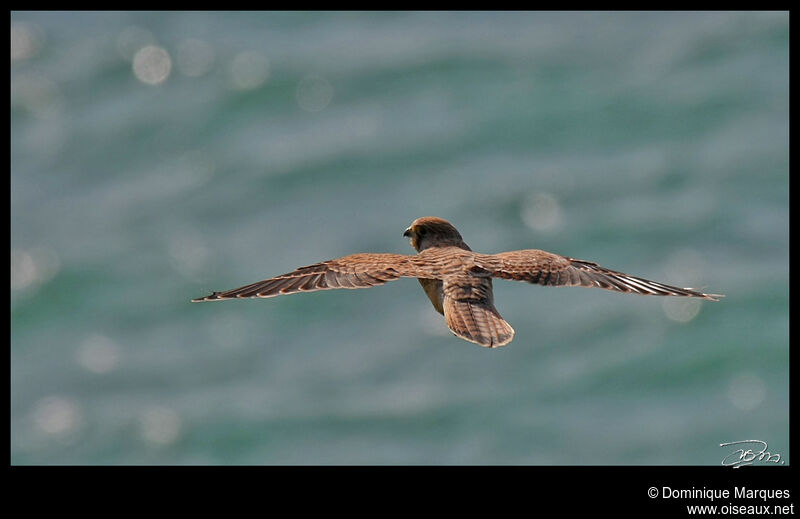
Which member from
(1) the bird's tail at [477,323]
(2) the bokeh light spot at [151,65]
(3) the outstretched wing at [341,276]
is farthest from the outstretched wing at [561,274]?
(2) the bokeh light spot at [151,65]

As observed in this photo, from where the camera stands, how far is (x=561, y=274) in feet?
44.9

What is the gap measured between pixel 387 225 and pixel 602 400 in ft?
32.3

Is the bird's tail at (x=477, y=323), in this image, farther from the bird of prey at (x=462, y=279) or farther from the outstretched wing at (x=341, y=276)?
the outstretched wing at (x=341, y=276)

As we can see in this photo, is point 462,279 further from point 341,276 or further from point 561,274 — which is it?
point 341,276

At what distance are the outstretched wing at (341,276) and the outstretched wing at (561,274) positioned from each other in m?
0.86

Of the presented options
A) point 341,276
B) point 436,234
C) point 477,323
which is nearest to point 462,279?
point 477,323

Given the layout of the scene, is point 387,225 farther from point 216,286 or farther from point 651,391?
point 651,391

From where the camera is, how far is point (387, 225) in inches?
1738

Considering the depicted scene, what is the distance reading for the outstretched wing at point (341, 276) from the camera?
1286cm

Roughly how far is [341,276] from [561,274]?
7.75 feet

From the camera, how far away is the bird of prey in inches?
502

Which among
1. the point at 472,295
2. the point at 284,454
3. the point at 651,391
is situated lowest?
the point at 472,295

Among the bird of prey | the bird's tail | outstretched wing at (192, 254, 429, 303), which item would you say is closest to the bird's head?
the bird of prey

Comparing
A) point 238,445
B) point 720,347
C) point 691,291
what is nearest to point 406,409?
point 238,445
